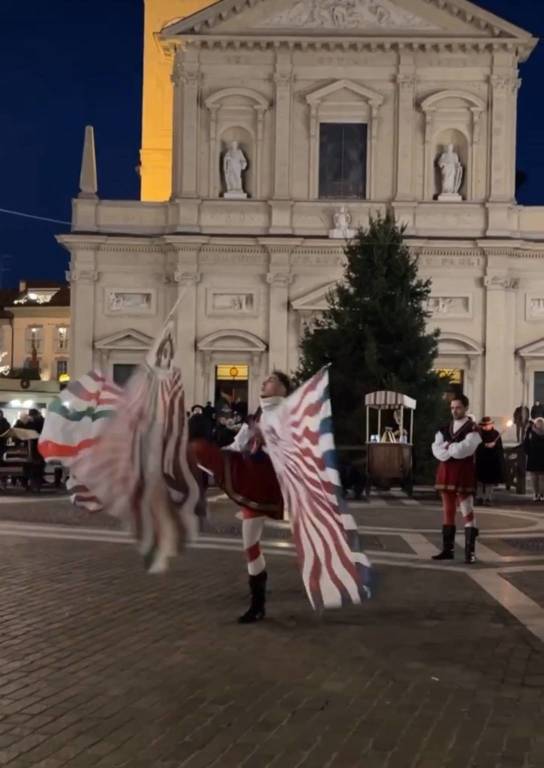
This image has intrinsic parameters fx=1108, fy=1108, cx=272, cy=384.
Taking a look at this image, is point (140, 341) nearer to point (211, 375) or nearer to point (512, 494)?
point (211, 375)

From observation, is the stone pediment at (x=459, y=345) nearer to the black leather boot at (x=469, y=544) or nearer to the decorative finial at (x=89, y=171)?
the decorative finial at (x=89, y=171)

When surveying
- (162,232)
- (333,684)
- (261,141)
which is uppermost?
(261,141)

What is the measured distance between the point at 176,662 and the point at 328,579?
4.55 feet

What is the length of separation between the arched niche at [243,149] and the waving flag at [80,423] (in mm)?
33850

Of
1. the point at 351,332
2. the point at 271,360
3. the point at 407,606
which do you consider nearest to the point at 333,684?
the point at 407,606

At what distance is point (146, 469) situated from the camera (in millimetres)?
8344

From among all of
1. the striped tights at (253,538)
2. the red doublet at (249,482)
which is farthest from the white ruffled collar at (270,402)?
the striped tights at (253,538)

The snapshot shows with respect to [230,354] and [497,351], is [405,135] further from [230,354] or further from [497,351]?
[230,354]

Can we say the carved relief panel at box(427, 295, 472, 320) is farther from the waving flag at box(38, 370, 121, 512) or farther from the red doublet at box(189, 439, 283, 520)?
the waving flag at box(38, 370, 121, 512)

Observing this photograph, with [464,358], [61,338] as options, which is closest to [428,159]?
[464,358]

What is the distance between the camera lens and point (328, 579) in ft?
27.1

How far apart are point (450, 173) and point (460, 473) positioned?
100 ft

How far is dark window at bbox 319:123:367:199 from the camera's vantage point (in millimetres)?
41625

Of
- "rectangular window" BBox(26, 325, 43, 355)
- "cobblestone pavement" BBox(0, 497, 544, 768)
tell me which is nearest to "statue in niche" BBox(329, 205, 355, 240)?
"cobblestone pavement" BBox(0, 497, 544, 768)
